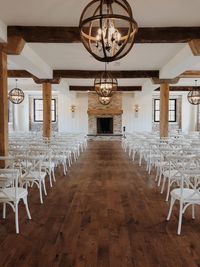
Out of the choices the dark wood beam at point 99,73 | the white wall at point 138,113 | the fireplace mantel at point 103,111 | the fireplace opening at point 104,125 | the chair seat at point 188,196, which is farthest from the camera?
the fireplace opening at point 104,125

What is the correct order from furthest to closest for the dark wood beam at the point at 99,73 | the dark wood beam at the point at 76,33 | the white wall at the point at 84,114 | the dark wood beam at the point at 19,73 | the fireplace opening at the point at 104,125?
the fireplace opening at the point at 104,125, the white wall at the point at 84,114, the dark wood beam at the point at 19,73, the dark wood beam at the point at 99,73, the dark wood beam at the point at 76,33

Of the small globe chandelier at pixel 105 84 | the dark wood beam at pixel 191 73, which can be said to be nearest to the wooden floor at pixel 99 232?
the small globe chandelier at pixel 105 84

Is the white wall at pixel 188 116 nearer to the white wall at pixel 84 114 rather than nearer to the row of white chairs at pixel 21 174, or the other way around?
the white wall at pixel 84 114

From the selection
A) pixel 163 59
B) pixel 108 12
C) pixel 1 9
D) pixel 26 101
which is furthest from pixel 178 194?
pixel 26 101

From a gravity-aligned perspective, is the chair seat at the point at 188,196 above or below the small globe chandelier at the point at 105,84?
below

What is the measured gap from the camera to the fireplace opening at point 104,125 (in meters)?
20.7

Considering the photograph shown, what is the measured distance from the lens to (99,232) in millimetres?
3678

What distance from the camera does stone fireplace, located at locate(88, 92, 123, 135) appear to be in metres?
19.7

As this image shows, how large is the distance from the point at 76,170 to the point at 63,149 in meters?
0.81

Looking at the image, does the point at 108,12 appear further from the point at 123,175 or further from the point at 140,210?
the point at 123,175

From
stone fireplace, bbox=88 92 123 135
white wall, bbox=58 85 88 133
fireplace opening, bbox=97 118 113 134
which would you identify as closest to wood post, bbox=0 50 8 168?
white wall, bbox=58 85 88 133

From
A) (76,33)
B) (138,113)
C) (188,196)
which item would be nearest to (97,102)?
(138,113)

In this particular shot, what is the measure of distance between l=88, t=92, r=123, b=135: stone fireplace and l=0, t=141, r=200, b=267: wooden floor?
45.8 ft

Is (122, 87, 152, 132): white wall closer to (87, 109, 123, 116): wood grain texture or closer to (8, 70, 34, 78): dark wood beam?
(87, 109, 123, 116): wood grain texture
